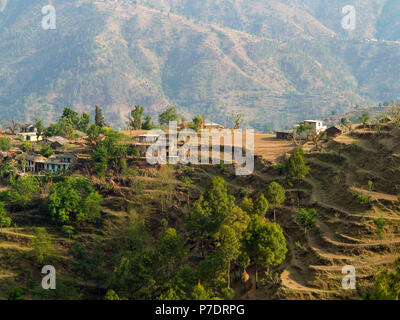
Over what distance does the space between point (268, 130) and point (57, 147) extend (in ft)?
326

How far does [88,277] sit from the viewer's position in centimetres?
4700

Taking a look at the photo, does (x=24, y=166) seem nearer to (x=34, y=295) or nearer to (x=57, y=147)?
(x=57, y=147)

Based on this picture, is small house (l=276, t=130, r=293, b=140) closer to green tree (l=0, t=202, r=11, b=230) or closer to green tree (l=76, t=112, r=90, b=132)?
green tree (l=0, t=202, r=11, b=230)

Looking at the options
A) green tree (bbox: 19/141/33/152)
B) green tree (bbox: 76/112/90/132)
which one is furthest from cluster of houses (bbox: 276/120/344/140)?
green tree (bbox: 76/112/90/132)

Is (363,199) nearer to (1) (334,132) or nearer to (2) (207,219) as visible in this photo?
(2) (207,219)

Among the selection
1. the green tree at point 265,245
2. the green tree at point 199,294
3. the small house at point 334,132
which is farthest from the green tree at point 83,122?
the green tree at point 199,294

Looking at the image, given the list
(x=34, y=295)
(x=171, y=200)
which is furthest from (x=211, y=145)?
(x=34, y=295)

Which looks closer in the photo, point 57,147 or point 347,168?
point 347,168

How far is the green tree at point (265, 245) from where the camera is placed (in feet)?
121

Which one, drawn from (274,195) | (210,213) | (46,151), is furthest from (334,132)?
(46,151)

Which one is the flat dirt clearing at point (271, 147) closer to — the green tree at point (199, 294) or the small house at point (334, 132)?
the small house at point (334, 132)

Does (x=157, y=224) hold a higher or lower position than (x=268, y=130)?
lower

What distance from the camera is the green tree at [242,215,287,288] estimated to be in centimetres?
3691

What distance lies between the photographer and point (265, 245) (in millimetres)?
37188
